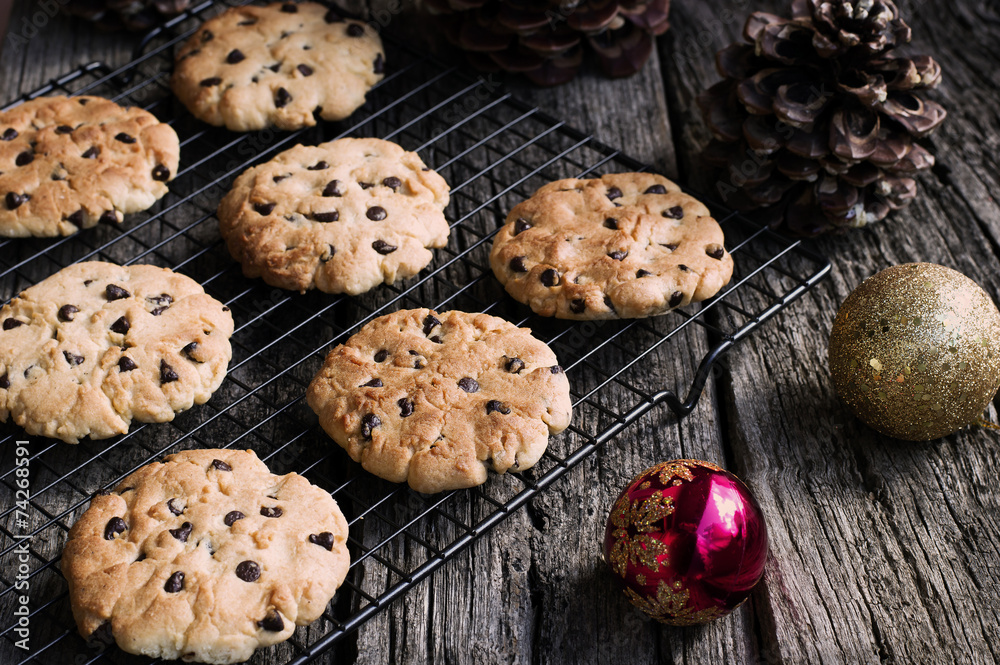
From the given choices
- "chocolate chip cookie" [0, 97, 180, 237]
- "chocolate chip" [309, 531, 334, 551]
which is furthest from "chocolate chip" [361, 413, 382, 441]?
"chocolate chip cookie" [0, 97, 180, 237]

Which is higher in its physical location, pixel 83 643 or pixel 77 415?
pixel 77 415

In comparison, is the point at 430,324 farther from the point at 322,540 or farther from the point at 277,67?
the point at 277,67

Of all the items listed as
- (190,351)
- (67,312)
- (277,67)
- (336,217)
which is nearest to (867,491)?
(336,217)

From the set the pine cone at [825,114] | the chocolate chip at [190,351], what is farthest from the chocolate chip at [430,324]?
the pine cone at [825,114]

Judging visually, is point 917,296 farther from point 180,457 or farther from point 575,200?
point 180,457

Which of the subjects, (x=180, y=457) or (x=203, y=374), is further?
(x=203, y=374)

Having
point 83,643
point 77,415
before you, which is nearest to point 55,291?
point 77,415

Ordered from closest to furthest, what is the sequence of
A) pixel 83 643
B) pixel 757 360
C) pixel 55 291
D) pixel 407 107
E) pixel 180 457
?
pixel 83 643 < pixel 180 457 < pixel 55 291 < pixel 757 360 < pixel 407 107
